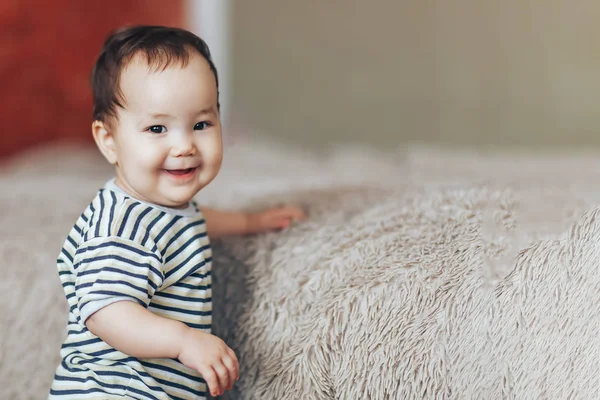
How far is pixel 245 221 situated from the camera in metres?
0.97

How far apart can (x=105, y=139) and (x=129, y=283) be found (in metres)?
0.19

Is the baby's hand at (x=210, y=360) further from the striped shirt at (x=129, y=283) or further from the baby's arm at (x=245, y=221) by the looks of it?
the baby's arm at (x=245, y=221)

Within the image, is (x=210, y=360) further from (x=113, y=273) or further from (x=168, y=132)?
(x=168, y=132)

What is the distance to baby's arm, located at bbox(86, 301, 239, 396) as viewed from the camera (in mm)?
697

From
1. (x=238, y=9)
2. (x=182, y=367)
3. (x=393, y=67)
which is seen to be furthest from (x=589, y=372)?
(x=238, y=9)

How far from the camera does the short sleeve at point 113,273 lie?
2.31 feet

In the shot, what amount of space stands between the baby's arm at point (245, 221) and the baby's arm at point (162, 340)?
255mm

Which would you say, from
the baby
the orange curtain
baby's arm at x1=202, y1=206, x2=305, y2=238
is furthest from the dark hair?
the orange curtain

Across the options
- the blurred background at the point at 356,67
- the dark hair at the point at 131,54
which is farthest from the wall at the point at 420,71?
the dark hair at the point at 131,54

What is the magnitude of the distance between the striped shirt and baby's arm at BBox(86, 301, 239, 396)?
0.02 meters

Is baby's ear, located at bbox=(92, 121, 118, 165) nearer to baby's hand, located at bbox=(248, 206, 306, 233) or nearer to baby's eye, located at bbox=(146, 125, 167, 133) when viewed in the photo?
baby's eye, located at bbox=(146, 125, 167, 133)

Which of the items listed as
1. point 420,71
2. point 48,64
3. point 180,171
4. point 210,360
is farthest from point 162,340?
point 420,71

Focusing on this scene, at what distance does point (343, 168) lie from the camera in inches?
67.9

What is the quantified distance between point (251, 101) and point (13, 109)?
1.14m
